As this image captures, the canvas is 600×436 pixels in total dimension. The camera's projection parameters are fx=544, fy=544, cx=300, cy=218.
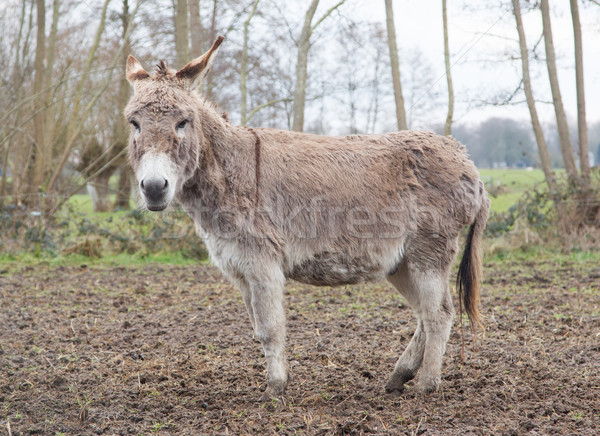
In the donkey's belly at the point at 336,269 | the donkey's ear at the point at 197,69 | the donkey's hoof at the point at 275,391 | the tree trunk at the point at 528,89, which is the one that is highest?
the tree trunk at the point at 528,89

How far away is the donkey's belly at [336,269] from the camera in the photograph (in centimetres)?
382

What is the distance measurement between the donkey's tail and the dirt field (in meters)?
0.41

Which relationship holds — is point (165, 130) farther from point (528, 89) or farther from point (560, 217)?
point (528, 89)

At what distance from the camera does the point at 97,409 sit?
343 centimetres

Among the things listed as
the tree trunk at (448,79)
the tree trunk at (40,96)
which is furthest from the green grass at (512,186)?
the tree trunk at (40,96)

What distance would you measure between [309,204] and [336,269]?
A: 50 cm

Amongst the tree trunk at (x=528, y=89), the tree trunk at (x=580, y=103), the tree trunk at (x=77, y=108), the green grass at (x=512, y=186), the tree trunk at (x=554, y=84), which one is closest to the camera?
the tree trunk at (x=77, y=108)

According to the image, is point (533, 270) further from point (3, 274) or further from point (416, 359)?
point (3, 274)

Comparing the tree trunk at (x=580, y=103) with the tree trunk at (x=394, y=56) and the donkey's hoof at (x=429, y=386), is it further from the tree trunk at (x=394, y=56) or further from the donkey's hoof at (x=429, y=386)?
the donkey's hoof at (x=429, y=386)

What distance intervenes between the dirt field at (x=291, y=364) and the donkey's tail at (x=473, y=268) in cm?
41

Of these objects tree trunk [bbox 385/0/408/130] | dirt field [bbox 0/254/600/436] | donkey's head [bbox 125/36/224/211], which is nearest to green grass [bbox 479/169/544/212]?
tree trunk [bbox 385/0/408/130]

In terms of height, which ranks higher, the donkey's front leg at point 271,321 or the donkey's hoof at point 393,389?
the donkey's front leg at point 271,321

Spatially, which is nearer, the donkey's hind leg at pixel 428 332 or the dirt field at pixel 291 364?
the dirt field at pixel 291 364

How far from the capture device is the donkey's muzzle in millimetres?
3191
